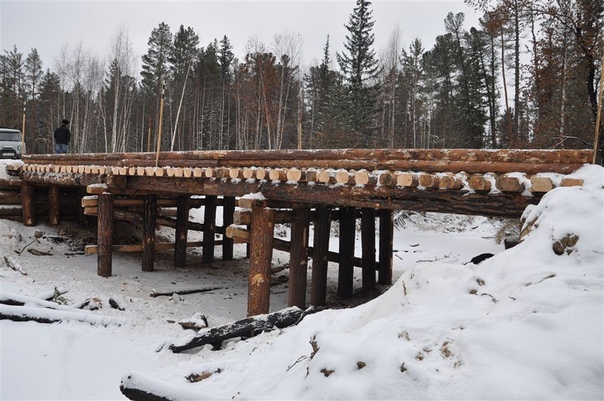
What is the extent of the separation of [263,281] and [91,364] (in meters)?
2.27

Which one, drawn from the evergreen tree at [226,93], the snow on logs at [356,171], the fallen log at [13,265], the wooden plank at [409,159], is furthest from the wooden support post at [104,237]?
the evergreen tree at [226,93]

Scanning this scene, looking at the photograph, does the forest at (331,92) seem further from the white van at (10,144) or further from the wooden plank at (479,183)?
the wooden plank at (479,183)

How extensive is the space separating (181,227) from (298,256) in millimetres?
5068

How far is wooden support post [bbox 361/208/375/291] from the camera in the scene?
889 cm

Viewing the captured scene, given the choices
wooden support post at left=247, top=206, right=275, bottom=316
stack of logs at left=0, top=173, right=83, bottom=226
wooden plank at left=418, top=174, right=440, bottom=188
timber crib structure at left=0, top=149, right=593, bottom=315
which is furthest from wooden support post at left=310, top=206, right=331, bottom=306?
stack of logs at left=0, top=173, right=83, bottom=226

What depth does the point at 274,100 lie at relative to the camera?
25000mm

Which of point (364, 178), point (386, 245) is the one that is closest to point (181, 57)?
point (386, 245)

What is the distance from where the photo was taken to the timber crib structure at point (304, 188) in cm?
382

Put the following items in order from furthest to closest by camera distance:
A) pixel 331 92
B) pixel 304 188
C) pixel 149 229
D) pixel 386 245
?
pixel 331 92, pixel 386 245, pixel 149 229, pixel 304 188

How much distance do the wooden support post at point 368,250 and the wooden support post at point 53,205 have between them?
9.01 meters

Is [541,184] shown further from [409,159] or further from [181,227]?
[181,227]

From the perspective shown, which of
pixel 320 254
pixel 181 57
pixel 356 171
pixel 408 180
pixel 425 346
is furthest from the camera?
pixel 181 57

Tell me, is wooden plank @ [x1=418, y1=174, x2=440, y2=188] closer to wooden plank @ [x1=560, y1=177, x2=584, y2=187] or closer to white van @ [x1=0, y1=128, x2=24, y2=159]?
wooden plank @ [x1=560, y1=177, x2=584, y2=187]

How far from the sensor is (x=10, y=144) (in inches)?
585
